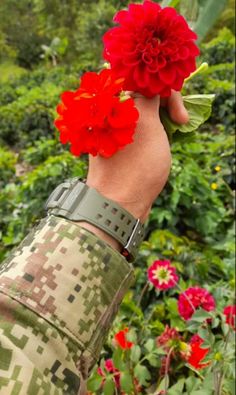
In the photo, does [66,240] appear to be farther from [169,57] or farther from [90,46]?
[90,46]

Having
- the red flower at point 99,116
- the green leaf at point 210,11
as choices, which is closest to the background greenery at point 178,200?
the green leaf at point 210,11

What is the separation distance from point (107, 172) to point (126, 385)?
1.86ft

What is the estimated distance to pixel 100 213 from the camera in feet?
2.12

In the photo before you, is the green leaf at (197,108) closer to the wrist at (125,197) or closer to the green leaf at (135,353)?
the wrist at (125,197)

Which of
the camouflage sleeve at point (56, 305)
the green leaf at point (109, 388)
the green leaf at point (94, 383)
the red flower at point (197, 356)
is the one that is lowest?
the red flower at point (197, 356)

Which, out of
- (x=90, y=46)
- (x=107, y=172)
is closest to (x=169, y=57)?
(x=107, y=172)

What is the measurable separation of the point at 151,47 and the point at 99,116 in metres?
0.12

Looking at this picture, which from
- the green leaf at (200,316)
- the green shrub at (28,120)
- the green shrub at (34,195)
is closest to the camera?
the green leaf at (200,316)

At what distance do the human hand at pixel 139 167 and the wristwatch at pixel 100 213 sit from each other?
2 centimetres

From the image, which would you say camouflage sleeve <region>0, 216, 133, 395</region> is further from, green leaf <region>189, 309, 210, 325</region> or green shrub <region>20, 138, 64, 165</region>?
green shrub <region>20, 138, 64, 165</region>

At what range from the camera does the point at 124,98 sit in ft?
2.25

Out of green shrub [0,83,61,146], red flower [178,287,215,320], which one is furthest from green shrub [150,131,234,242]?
green shrub [0,83,61,146]

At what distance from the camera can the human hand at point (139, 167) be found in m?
0.69

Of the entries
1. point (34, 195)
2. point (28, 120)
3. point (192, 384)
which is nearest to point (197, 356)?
point (192, 384)
